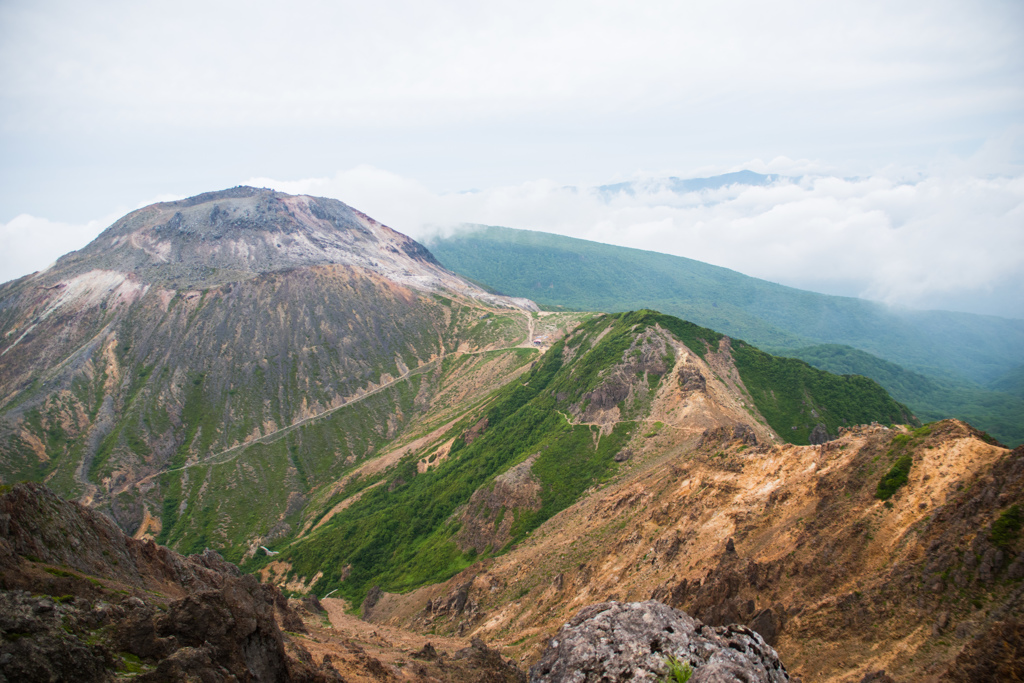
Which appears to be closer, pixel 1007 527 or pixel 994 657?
pixel 994 657

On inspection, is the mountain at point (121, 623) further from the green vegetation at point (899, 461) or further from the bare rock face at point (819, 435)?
the bare rock face at point (819, 435)

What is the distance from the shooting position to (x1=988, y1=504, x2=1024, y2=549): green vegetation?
1193 inches

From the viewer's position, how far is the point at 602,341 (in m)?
125

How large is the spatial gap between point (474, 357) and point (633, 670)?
161900 mm

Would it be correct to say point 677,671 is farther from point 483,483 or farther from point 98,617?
point 483,483

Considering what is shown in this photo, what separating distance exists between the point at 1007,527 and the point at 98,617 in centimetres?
5263

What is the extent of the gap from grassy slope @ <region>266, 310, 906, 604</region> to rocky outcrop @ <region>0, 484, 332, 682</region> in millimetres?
52325

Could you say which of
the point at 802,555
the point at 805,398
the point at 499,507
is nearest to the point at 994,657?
the point at 802,555

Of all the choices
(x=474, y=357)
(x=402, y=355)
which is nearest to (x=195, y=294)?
(x=402, y=355)

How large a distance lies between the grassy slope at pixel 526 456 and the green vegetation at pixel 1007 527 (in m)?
52.6

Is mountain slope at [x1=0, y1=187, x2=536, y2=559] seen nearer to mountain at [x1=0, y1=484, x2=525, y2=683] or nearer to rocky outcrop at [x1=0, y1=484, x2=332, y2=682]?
mountain at [x1=0, y1=484, x2=525, y2=683]

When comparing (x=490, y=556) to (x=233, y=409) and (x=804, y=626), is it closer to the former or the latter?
(x=804, y=626)

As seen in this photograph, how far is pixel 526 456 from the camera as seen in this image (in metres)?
95.9

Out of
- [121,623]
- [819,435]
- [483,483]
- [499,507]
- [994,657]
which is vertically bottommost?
[499,507]
